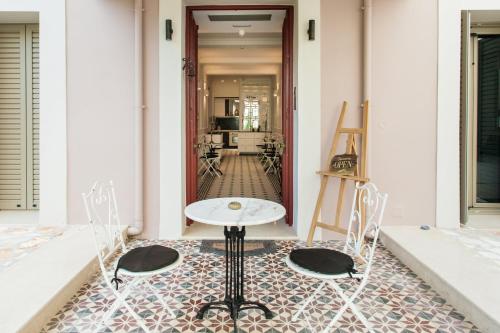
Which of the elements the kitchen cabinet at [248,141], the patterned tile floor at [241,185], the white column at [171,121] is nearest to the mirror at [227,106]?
the kitchen cabinet at [248,141]

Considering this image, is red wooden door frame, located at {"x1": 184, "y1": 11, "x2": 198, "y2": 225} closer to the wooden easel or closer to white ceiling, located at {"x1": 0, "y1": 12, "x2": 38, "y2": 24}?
the wooden easel

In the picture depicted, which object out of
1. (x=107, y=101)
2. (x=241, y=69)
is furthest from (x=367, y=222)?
(x=241, y=69)

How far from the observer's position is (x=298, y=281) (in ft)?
10.7

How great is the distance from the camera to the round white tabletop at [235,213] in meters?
2.39

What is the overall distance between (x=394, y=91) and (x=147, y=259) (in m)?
→ 3.26

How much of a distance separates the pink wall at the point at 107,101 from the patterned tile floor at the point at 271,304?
132 centimetres

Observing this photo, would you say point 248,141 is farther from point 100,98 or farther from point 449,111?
point 449,111

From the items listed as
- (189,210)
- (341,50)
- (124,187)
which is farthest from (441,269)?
(124,187)

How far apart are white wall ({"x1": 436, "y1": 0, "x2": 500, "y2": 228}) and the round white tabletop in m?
2.50

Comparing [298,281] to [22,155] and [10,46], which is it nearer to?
[22,155]

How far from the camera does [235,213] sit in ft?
8.50

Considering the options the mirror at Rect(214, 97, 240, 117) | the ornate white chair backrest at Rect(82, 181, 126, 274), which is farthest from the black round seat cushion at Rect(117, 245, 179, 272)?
the mirror at Rect(214, 97, 240, 117)

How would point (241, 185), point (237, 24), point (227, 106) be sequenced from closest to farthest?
point (237, 24) < point (241, 185) < point (227, 106)

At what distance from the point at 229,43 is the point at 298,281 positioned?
22.3ft
